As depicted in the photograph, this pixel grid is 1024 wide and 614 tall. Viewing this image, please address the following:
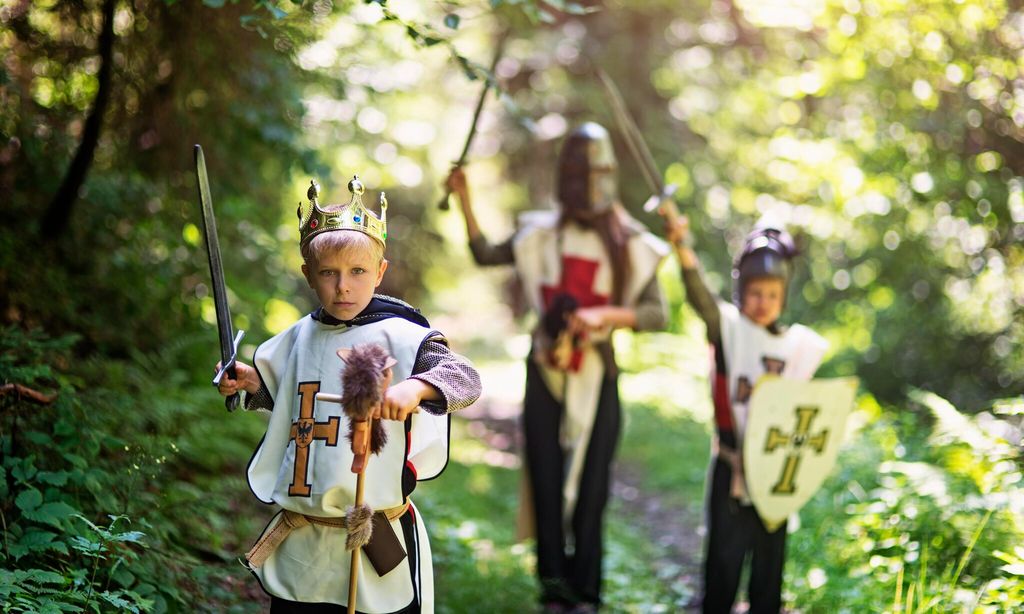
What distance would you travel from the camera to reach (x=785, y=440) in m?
4.64

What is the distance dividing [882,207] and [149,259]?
17.9 feet

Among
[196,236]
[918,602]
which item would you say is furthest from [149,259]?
[918,602]

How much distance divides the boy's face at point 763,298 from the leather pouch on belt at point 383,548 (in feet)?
7.64

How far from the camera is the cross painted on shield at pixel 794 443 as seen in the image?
15.2 ft

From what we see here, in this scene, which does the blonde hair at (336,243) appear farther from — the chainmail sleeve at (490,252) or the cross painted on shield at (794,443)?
the chainmail sleeve at (490,252)

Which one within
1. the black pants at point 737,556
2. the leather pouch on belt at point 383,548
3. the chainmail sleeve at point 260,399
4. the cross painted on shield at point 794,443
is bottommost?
the black pants at point 737,556

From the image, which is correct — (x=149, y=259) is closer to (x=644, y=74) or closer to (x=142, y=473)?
(x=142, y=473)

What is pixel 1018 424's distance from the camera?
7.02 meters

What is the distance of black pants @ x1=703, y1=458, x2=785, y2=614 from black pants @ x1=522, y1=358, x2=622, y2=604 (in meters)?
0.82

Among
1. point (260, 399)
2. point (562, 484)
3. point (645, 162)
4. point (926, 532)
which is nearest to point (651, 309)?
point (645, 162)

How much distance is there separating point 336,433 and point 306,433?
10cm

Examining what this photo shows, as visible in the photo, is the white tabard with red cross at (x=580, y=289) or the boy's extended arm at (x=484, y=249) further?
the boy's extended arm at (x=484, y=249)

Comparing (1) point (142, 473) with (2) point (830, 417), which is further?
(2) point (830, 417)

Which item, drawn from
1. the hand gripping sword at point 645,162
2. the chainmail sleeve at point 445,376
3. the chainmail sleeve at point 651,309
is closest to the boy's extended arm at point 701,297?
the hand gripping sword at point 645,162
